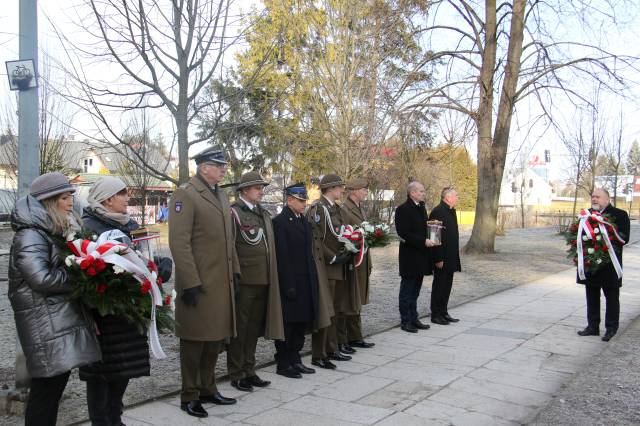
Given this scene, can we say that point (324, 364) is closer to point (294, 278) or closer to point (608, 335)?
point (294, 278)

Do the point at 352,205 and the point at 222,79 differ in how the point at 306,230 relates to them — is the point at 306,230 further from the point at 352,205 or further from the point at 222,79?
the point at 222,79

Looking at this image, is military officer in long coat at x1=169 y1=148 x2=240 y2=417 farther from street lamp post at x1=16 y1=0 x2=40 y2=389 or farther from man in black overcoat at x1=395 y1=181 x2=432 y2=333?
man in black overcoat at x1=395 y1=181 x2=432 y2=333

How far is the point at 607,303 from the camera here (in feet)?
26.7

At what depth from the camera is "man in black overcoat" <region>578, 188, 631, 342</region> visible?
26.3 ft

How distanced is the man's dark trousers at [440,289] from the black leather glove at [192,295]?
4.92m

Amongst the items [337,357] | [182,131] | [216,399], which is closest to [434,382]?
[337,357]

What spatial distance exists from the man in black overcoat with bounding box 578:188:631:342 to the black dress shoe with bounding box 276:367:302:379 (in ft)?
14.0

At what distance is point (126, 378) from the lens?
408 centimetres

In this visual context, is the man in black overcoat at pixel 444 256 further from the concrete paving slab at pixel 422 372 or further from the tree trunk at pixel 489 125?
the tree trunk at pixel 489 125

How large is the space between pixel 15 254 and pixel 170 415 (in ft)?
6.58

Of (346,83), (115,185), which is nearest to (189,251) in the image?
(115,185)

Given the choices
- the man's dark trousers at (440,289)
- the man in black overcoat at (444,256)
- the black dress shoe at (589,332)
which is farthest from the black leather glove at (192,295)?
the black dress shoe at (589,332)

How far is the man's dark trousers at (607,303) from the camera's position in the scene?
8023 mm

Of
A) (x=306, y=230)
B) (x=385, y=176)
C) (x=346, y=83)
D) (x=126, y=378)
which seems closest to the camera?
(x=126, y=378)
